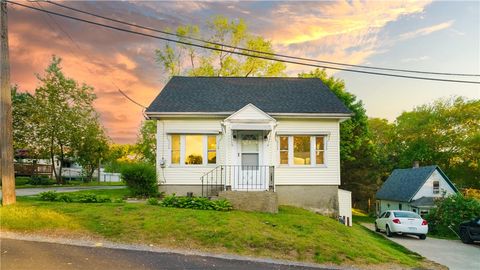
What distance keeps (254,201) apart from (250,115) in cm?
445

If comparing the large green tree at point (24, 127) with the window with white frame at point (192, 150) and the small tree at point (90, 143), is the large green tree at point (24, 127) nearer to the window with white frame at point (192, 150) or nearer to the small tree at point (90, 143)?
the small tree at point (90, 143)

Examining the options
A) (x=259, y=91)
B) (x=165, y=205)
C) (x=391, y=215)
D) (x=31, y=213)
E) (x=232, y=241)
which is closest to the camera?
(x=232, y=241)

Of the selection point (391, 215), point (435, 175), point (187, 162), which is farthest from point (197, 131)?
point (435, 175)

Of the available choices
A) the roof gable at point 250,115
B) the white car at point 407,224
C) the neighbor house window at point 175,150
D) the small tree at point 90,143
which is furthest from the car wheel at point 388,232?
the small tree at point 90,143

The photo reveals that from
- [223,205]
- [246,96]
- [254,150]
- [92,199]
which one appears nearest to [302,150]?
[254,150]

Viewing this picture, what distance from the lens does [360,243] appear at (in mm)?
13414

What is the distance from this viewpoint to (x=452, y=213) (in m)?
30.8

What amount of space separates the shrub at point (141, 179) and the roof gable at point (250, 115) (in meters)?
4.49

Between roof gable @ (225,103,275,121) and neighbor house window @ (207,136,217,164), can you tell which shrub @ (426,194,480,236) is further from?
neighbor house window @ (207,136,217,164)

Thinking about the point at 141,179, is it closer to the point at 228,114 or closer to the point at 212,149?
the point at 212,149

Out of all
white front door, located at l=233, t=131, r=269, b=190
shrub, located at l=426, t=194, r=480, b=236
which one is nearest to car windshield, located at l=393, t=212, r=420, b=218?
shrub, located at l=426, t=194, r=480, b=236

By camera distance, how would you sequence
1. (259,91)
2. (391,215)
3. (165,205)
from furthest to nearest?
1. (391,215)
2. (259,91)
3. (165,205)

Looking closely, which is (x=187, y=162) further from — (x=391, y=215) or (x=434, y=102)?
(x=434, y=102)

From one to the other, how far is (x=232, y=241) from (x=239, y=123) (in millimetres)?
7884
